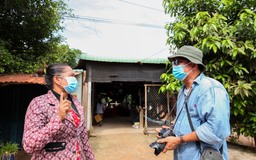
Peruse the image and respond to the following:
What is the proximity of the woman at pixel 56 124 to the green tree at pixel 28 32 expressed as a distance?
9.62 feet

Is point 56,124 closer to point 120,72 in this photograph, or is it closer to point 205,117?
point 205,117

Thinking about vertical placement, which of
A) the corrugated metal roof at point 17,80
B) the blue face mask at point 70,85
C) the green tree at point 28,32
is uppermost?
the green tree at point 28,32

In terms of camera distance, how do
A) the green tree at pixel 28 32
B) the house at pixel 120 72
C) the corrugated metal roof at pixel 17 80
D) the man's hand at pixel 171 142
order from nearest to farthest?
the man's hand at pixel 171 142
the corrugated metal roof at pixel 17 80
the green tree at pixel 28 32
the house at pixel 120 72

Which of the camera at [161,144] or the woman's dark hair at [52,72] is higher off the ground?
the woman's dark hair at [52,72]

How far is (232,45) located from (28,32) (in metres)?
4.95

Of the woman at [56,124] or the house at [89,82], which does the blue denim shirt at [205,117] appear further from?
the house at [89,82]

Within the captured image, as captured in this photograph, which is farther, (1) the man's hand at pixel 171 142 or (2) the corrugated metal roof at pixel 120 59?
(2) the corrugated metal roof at pixel 120 59

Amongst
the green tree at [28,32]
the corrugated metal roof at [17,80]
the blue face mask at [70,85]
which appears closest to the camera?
the blue face mask at [70,85]

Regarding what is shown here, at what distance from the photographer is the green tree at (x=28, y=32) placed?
4406 mm

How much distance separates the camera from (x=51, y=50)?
579 centimetres

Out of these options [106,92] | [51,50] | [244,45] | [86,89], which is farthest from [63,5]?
[106,92]

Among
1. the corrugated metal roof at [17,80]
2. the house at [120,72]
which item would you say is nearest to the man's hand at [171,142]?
the corrugated metal roof at [17,80]

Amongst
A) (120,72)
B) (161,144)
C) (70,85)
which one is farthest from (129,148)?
(70,85)

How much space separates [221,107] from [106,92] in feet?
47.9
